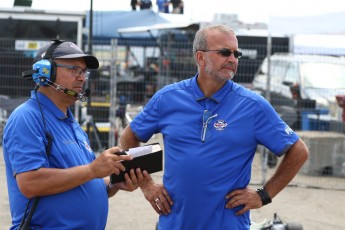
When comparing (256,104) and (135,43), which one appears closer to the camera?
(256,104)

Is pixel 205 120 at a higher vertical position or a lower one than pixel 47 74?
lower

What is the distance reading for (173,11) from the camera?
842 inches

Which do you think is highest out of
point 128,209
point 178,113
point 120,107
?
point 178,113

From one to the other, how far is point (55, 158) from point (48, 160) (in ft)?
0.13

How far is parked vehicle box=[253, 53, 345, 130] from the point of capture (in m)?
12.5

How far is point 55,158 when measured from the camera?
388 cm

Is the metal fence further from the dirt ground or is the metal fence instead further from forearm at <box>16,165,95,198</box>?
forearm at <box>16,165,95,198</box>

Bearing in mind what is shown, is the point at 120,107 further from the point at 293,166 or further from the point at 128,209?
the point at 293,166

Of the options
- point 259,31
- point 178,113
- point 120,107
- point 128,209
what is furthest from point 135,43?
point 178,113

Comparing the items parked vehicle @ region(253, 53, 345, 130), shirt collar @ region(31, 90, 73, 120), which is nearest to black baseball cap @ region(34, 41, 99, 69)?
shirt collar @ region(31, 90, 73, 120)

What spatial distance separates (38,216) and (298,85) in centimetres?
1113

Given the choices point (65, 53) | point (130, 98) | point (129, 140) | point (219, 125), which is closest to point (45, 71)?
point (65, 53)

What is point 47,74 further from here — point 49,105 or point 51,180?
point 51,180

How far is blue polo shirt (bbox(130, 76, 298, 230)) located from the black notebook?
139mm
